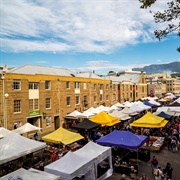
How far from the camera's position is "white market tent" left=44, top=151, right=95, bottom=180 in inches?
401

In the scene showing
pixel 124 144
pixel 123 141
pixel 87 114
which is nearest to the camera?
pixel 124 144

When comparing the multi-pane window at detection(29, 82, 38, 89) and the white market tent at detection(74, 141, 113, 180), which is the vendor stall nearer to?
the white market tent at detection(74, 141, 113, 180)

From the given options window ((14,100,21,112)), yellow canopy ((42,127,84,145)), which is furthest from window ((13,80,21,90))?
yellow canopy ((42,127,84,145))

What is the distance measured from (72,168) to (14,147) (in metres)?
5.10

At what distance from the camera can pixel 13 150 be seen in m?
13.2

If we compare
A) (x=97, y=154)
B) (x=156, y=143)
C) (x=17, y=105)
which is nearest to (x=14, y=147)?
(x=97, y=154)

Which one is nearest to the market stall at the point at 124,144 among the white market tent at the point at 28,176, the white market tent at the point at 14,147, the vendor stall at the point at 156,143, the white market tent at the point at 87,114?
the vendor stall at the point at 156,143

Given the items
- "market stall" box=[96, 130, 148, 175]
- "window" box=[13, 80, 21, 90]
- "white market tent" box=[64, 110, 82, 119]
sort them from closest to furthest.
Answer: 1. "market stall" box=[96, 130, 148, 175]
2. "window" box=[13, 80, 21, 90]
3. "white market tent" box=[64, 110, 82, 119]

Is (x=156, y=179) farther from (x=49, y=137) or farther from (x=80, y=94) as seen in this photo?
(x=80, y=94)

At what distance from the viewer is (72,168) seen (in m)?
10.4

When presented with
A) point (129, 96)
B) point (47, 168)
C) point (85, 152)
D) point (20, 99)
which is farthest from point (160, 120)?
point (129, 96)

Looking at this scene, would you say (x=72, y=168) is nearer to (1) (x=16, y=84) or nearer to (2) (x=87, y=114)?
(1) (x=16, y=84)

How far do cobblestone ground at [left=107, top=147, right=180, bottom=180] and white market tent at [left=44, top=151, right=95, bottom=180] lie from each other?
2.33 m

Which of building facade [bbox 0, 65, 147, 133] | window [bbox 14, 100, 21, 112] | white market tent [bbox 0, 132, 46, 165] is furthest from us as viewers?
window [bbox 14, 100, 21, 112]
